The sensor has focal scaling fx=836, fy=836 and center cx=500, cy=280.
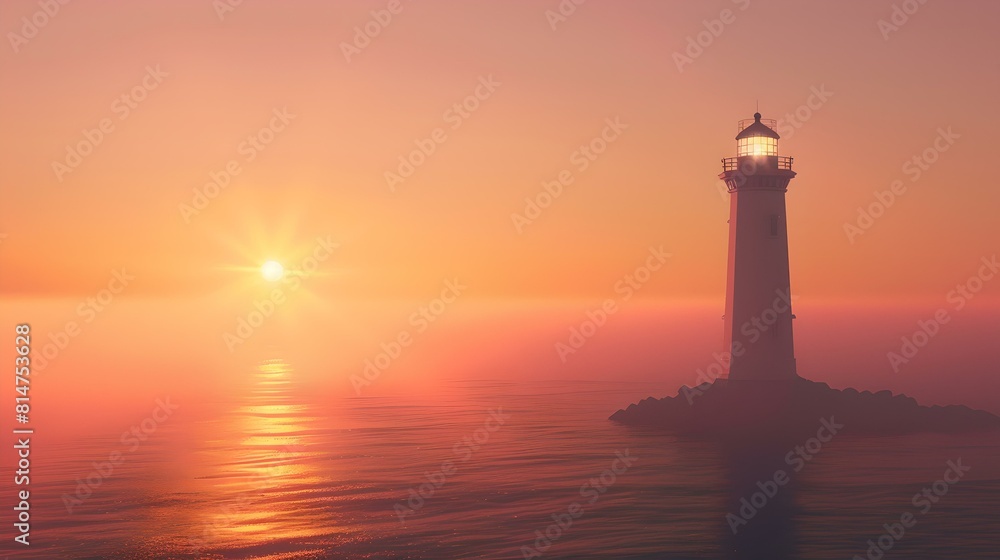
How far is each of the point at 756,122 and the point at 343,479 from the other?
102 ft

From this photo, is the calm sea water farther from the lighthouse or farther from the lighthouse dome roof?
the lighthouse dome roof

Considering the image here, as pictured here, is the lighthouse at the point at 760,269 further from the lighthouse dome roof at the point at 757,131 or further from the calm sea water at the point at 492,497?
the calm sea water at the point at 492,497

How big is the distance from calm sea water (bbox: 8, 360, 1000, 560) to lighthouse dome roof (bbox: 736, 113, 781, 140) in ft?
57.9

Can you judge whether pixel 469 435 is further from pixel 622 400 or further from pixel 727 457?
pixel 622 400

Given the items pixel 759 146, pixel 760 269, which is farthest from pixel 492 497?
pixel 759 146

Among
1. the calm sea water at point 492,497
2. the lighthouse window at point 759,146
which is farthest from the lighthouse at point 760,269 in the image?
the calm sea water at point 492,497

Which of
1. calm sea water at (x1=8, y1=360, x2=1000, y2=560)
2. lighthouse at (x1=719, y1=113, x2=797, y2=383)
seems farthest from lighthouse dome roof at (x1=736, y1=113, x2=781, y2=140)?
calm sea water at (x1=8, y1=360, x2=1000, y2=560)

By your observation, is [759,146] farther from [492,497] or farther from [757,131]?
[492,497]

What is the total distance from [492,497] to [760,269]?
22375 millimetres

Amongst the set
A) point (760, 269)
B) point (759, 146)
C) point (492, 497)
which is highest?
point (759, 146)

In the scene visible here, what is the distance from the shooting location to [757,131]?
49.0m

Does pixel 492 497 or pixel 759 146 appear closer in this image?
pixel 492 497

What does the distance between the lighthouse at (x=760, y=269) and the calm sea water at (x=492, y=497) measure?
5.79 metres

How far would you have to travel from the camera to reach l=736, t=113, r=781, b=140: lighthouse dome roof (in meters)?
48.9
